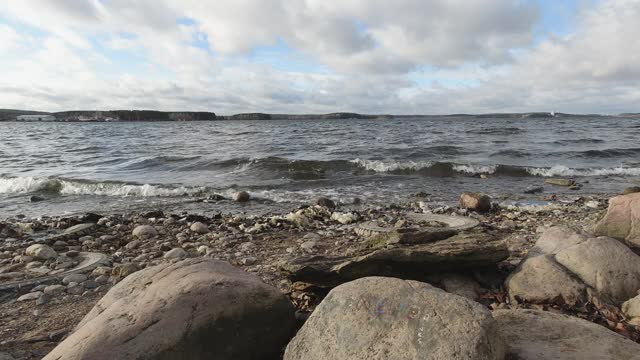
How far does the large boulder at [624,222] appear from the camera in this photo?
5211 mm

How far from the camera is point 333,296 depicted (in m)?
3.02

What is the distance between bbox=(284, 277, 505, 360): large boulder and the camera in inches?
97.7

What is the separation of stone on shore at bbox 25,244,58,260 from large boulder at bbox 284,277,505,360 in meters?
5.57

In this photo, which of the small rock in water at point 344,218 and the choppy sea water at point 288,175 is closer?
the small rock in water at point 344,218

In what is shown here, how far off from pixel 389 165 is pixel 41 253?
1449 cm

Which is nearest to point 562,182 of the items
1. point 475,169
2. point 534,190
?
point 534,190

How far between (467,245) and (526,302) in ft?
2.54

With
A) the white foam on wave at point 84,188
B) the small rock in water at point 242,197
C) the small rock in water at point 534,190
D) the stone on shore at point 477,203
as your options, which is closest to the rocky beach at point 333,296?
the stone on shore at point 477,203

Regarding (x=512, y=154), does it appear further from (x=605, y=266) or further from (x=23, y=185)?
(x=23, y=185)

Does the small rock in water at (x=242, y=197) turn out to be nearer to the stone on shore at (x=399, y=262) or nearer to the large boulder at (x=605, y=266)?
the stone on shore at (x=399, y=262)

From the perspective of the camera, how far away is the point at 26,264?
6477mm

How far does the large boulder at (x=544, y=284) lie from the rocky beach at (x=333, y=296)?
0.01 m

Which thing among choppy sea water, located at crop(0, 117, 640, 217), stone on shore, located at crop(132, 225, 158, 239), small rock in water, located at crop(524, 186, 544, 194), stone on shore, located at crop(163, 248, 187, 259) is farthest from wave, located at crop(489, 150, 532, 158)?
stone on shore, located at crop(163, 248, 187, 259)

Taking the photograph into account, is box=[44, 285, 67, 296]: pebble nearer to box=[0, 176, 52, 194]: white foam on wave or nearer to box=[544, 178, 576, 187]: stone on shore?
box=[0, 176, 52, 194]: white foam on wave
